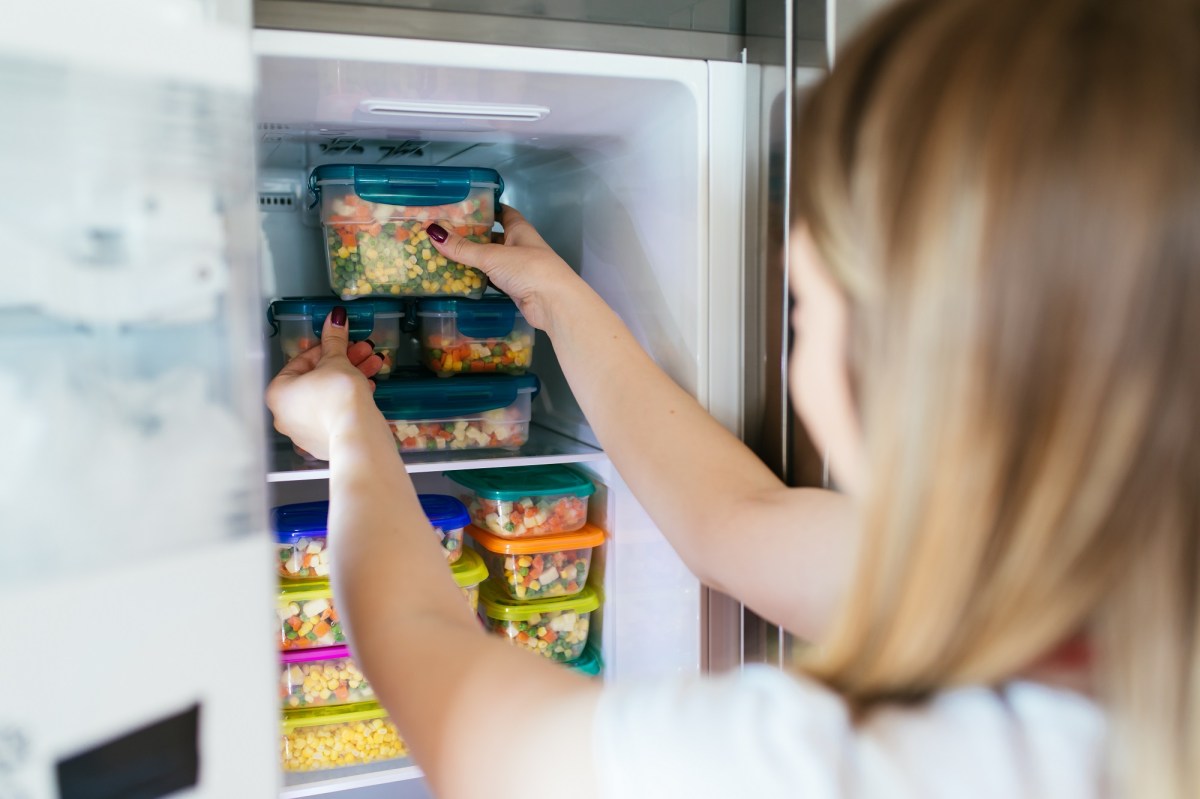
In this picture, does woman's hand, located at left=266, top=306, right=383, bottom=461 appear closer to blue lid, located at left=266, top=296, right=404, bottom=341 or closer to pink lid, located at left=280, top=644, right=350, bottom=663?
blue lid, located at left=266, top=296, right=404, bottom=341

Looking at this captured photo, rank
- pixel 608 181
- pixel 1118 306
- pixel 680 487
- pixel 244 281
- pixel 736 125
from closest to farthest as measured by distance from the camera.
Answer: pixel 1118 306
pixel 244 281
pixel 680 487
pixel 736 125
pixel 608 181

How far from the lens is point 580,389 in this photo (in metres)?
1.07

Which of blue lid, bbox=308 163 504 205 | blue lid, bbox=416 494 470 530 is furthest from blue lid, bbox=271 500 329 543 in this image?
blue lid, bbox=308 163 504 205

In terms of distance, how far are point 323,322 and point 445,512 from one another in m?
0.29

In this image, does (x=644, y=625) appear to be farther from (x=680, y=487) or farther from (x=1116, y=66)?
(x=1116, y=66)

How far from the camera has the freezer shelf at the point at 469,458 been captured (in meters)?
1.18

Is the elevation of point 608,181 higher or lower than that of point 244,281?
higher

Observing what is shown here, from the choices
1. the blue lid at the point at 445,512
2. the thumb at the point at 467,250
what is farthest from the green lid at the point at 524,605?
the thumb at the point at 467,250

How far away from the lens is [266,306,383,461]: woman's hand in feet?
3.17

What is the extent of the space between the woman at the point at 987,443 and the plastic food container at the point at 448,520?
70 cm

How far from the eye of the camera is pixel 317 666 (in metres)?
1.27

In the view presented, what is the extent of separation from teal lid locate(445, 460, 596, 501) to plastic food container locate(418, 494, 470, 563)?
1.7 inches

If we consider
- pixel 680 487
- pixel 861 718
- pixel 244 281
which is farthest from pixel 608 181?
pixel 861 718

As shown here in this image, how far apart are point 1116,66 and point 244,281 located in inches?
18.7
